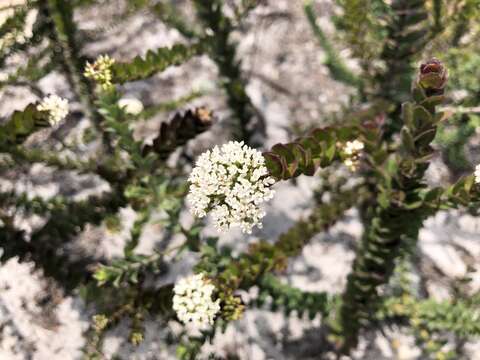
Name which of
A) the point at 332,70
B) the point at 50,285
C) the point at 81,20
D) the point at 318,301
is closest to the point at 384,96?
the point at 332,70

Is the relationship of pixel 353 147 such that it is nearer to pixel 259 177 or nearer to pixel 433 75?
pixel 433 75

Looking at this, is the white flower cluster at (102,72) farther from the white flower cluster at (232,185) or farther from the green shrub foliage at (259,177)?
the white flower cluster at (232,185)

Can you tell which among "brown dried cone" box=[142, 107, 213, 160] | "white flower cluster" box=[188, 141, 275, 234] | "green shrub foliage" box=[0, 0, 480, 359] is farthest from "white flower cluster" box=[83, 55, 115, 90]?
"white flower cluster" box=[188, 141, 275, 234]

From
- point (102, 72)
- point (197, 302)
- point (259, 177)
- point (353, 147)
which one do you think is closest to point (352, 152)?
point (353, 147)

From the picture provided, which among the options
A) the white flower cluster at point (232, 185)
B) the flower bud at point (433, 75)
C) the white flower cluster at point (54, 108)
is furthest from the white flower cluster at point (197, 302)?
the flower bud at point (433, 75)

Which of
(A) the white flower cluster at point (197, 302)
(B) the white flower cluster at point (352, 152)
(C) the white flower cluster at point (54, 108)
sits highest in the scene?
(C) the white flower cluster at point (54, 108)

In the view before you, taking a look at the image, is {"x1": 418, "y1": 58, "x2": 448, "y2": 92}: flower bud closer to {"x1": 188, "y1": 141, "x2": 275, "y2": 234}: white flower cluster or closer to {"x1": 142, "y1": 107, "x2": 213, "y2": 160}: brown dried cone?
{"x1": 188, "y1": 141, "x2": 275, "y2": 234}: white flower cluster
